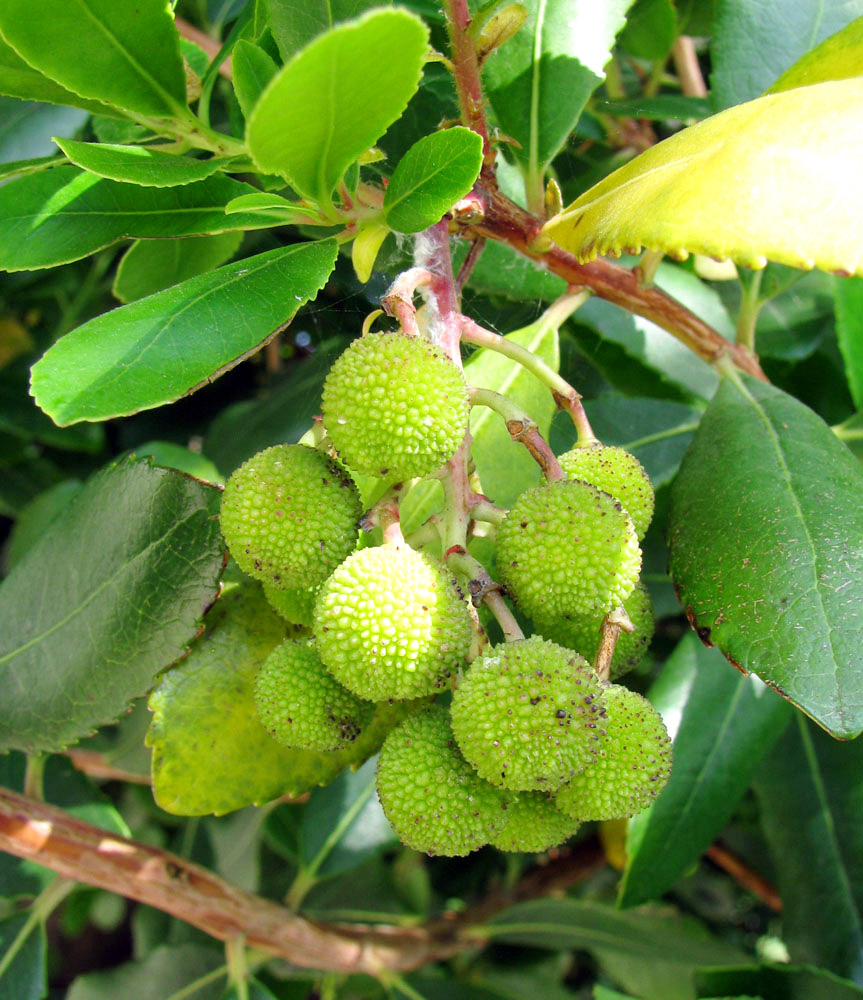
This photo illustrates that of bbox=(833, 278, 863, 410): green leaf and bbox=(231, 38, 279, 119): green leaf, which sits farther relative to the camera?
bbox=(833, 278, 863, 410): green leaf

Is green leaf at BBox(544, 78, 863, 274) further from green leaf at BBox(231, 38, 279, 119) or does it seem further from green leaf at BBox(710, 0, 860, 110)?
green leaf at BBox(710, 0, 860, 110)

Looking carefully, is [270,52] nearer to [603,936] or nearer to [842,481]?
[842,481]

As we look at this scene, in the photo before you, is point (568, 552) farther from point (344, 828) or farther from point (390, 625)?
point (344, 828)

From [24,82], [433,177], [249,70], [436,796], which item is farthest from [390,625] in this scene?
[24,82]

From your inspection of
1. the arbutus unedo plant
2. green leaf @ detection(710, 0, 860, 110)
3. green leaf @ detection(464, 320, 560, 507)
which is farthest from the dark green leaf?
green leaf @ detection(710, 0, 860, 110)

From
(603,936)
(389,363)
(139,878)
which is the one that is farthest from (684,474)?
(603,936)

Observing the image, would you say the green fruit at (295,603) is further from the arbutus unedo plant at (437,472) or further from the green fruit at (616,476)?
the green fruit at (616,476)

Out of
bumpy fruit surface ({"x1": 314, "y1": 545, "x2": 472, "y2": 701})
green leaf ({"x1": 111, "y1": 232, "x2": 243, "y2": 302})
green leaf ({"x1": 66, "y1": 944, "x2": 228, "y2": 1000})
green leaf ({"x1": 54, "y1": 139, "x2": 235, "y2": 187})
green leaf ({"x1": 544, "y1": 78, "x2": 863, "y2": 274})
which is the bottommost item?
green leaf ({"x1": 66, "y1": 944, "x2": 228, "y2": 1000})
